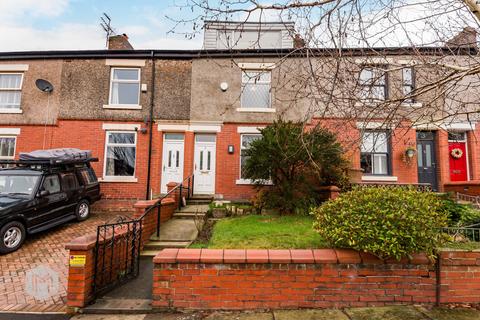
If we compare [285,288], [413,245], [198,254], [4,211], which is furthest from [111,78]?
[413,245]

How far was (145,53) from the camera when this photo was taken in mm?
11609

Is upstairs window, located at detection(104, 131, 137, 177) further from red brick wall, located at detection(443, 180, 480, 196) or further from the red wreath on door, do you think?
the red wreath on door

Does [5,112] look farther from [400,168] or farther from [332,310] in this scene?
[400,168]

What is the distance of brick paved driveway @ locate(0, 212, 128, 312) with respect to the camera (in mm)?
4109

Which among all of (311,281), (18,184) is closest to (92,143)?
(18,184)

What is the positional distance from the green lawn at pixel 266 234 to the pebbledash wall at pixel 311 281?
86 centimetres

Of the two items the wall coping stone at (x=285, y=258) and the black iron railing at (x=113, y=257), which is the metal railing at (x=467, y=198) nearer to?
the wall coping stone at (x=285, y=258)

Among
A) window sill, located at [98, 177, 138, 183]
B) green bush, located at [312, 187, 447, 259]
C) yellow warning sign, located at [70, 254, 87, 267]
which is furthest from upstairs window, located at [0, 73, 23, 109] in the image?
green bush, located at [312, 187, 447, 259]

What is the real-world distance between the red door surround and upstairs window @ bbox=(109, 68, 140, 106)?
42.1 ft

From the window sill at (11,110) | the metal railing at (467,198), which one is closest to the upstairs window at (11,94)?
the window sill at (11,110)

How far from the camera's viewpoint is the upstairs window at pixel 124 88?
457 inches

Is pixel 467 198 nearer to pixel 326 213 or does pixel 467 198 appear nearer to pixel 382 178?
pixel 382 178

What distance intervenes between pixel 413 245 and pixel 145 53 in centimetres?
1159

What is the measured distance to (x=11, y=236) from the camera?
21.3 feet
